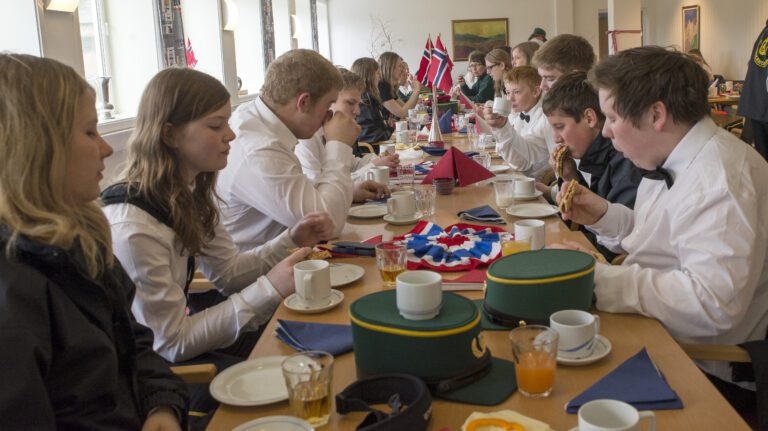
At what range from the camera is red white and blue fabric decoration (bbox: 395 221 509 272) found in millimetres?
1949

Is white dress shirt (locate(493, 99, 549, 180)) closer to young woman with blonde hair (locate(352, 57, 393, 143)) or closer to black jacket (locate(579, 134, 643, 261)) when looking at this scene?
black jacket (locate(579, 134, 643, 261))

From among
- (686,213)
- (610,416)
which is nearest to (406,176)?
(686,213)

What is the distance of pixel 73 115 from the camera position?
4.23 ft

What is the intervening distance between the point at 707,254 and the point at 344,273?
0.91 metres

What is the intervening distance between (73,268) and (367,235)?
1310mm

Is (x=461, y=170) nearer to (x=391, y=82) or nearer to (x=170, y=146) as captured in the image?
(x=170, y=146)

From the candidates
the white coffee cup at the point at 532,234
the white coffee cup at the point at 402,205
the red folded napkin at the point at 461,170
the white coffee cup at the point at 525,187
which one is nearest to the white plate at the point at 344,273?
the white coffee cup at the point at 532,234

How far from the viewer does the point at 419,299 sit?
1.21 meters

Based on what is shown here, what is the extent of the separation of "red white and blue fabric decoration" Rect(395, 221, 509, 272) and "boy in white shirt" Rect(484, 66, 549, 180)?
1.68m

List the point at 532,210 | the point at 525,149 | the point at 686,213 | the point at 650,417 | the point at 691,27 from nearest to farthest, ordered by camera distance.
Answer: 1. the point at 650,417
2. the point at 686,213
3. the point at 532,210
4. the point at 525,149
5. the point at 691,27

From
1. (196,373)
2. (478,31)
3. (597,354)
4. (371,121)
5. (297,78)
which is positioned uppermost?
(478,31)

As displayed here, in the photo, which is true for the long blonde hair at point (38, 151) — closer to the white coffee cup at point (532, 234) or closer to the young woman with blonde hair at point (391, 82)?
the white coffee cup at point (532, 234)

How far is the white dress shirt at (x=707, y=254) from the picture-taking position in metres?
1.51

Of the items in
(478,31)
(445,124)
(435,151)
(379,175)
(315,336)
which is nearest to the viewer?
(315,336)
